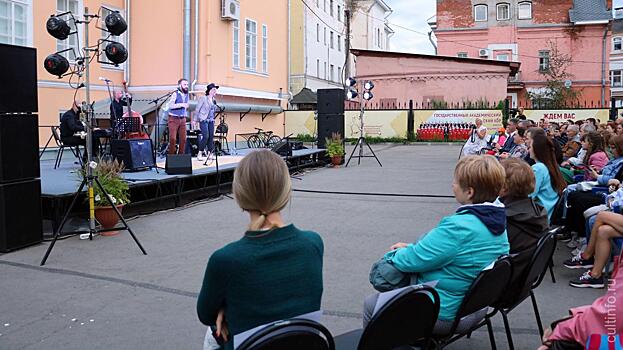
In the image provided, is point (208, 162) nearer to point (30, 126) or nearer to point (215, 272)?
point (30, 126)

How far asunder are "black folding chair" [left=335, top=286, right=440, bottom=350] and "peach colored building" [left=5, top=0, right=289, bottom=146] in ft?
45.9

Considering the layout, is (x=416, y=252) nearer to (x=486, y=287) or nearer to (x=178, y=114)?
(x=486, y=287)

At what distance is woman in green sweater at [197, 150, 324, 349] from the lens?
2133 mm

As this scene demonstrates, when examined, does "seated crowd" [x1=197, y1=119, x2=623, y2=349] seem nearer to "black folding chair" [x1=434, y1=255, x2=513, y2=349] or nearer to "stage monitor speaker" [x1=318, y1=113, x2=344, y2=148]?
"black folding chair" [x1=434, y1=255, x2=513, y2=349]

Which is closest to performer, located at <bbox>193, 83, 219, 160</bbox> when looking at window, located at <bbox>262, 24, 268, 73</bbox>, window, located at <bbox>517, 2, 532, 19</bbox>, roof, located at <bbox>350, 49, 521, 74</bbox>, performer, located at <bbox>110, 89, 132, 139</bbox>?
performer, located at <bbox>110, 89, 132, 139</bbox>

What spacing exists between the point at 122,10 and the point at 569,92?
31597 mm

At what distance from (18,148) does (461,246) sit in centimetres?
537

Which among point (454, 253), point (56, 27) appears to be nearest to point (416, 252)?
point (454, 253)

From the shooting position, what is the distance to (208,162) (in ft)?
42.9

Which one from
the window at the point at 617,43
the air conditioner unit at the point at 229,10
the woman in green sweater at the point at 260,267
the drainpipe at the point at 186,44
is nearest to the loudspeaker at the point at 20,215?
the woman in green sweater at the point at 260,267

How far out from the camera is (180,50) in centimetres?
1892

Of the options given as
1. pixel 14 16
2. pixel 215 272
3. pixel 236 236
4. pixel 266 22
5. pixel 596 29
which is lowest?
pixel 236 236

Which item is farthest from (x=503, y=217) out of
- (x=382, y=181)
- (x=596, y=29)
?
(x=596, y=29)

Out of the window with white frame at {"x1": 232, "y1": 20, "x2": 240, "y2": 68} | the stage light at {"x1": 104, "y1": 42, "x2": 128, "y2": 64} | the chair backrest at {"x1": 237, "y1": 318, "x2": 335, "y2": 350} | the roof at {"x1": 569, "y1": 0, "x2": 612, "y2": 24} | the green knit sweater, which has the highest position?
the roof at {"x1": 569, "y1": 0, "x2": 612, "y2": 24}
